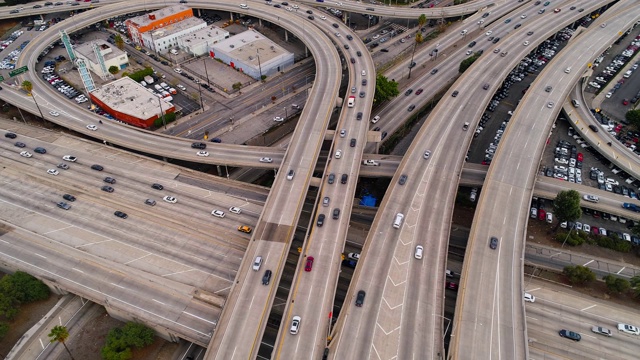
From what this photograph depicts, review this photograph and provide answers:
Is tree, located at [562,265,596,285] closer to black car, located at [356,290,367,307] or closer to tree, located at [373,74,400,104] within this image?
black car, located at [356,290,367,307]

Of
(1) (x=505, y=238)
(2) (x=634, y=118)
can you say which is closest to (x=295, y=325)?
(1) (x=505, y=238)

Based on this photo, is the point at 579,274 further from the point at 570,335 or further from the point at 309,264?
the point at 309,264

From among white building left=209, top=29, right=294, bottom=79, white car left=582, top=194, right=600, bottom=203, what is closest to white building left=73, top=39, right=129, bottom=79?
white building left=209, top=29, right=294, bottom=79

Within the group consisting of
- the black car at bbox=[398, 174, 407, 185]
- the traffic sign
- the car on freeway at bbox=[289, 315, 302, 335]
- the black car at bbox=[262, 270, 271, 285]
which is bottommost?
the car on freeway at bbox=[289, 315, 302, 335]

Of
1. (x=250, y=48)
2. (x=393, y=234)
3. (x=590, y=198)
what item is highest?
(x=250, y=48)

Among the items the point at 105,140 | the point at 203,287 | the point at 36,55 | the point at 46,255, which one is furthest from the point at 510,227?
the point at 36,55

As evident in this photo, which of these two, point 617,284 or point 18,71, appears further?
point 18,71

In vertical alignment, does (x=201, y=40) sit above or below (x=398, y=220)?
above
